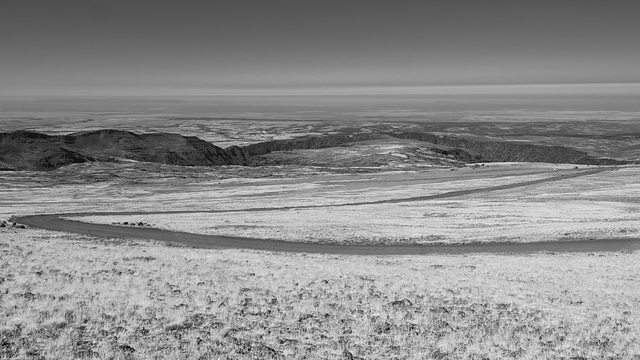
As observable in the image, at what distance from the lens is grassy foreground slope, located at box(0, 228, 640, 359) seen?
16766 mm

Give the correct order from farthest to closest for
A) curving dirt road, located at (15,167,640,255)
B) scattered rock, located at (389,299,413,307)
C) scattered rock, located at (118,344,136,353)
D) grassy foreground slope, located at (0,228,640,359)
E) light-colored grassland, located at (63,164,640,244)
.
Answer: light-colored grassland, located at (63,164,640,244) < curving dirt road, located at (15,167,640,255) < scattered rock, located at (389,299,413,307) < grassy foreground slope, located at (0,228,640,359) < scattered rock, located at (118,344,136,353)

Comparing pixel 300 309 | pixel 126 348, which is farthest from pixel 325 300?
pixel 126 348

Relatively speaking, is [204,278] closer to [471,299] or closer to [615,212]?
[471,299]

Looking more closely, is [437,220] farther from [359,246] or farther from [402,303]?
[402,303]

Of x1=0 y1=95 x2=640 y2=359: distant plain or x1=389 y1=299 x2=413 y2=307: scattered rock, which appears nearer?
x1=0 y1=95 x2=640 y2=359: distant plain

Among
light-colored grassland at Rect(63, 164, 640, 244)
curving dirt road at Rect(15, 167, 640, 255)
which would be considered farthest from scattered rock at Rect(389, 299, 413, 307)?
light-colored grassland at Rect(63, 164, 640, 244)

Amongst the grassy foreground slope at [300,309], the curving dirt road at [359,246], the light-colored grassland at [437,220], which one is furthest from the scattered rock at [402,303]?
the light-colored grassland at [437,220]

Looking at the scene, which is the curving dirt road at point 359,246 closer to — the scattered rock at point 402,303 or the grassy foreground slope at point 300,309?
the grassy foreground slope at point 300,309

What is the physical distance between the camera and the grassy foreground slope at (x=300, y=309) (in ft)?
55.0

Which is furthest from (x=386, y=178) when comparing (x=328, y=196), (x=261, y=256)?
(x=261, y=256)

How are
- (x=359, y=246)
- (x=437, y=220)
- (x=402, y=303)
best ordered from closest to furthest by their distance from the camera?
(x=402, y=303) < (x=359, y=246) < (x=437, y=220)

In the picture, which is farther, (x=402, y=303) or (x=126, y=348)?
(x=402, y=303)

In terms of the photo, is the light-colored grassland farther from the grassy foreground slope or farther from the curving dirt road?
the grassy foreground slope

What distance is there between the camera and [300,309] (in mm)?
21078
